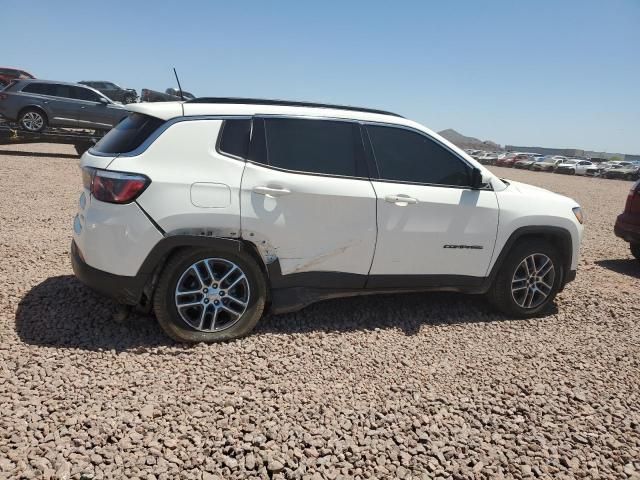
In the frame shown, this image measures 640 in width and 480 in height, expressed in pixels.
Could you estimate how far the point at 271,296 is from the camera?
3711mm

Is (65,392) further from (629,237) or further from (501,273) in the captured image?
(629,237)

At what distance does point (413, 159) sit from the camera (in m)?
4.03

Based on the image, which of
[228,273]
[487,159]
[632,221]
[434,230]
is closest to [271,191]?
[228,273]

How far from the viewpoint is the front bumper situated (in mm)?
3311

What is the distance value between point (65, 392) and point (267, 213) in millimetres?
1702

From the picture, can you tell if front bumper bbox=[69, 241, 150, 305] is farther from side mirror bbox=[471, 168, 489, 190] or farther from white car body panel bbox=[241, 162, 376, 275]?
side mirror bbox=[471, 168, 489, 190]

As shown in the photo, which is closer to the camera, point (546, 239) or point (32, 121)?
point (546, 239)

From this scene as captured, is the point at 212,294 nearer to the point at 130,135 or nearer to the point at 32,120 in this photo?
the point at 130,135

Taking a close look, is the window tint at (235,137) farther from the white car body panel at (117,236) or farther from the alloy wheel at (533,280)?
the alloy wheel at (533,280)

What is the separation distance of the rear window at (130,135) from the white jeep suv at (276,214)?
1 cm

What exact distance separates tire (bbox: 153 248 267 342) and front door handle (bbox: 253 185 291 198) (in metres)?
0.47

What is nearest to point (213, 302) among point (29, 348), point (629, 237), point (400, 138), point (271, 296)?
point (271, 296)

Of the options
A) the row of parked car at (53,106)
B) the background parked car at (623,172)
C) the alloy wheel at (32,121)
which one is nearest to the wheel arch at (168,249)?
the row of parked car at (53,106)

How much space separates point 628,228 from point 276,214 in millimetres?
5842
